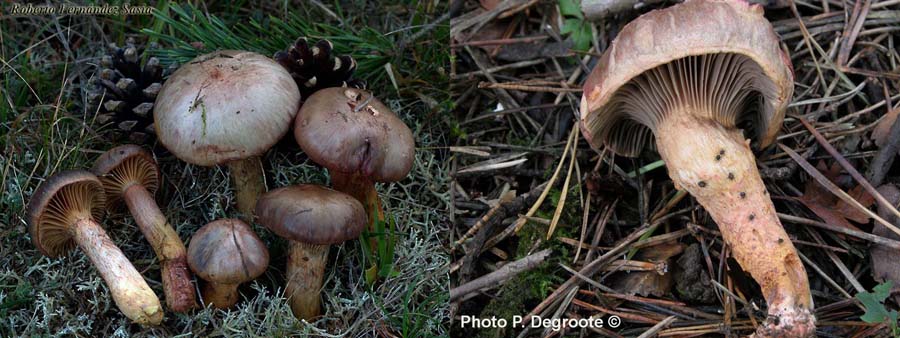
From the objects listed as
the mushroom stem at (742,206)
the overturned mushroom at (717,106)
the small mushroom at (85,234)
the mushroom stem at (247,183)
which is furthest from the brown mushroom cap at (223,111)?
the mushroom stem at (742,206)

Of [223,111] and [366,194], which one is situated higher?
[223,111]

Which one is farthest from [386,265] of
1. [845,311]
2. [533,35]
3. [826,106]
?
[826,106]

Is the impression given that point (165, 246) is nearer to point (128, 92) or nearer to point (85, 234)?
point (85, 234)

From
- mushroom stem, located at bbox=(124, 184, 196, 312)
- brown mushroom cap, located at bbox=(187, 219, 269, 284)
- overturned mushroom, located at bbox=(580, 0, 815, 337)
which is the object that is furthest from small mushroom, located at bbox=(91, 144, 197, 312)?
overturned mushroom, located at bbox=(580, 0, 815, 337)

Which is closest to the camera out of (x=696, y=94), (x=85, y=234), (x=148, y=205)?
(x=696, y=94)

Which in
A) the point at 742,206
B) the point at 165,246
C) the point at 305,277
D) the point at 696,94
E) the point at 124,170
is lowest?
the point at 305,277

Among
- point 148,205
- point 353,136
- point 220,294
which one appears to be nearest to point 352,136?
point 353,136

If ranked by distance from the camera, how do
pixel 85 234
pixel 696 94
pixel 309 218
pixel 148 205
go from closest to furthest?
pixel 309 218, pixel 696 94, pixel 85 234, pixel 148 205
